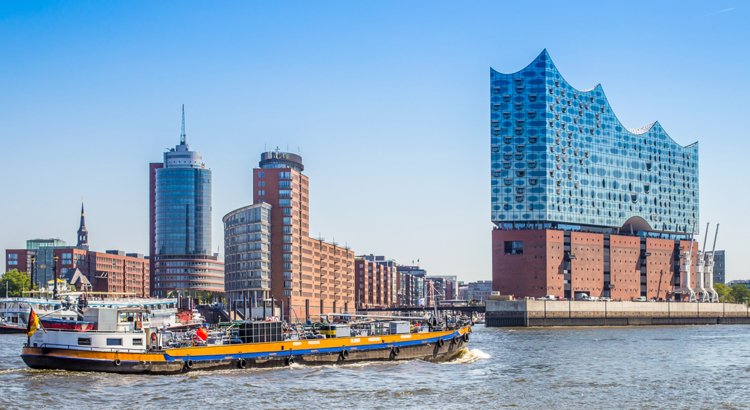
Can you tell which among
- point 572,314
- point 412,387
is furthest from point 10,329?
point 572,314

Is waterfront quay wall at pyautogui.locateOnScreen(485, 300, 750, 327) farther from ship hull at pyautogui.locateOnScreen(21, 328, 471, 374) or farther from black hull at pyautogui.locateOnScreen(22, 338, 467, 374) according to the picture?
ship hull at pyautogui.locateOnScreen(21, 328, 471, 374)

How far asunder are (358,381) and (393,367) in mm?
8960

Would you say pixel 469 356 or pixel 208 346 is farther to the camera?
pixel 469 356

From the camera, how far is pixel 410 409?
165 ft

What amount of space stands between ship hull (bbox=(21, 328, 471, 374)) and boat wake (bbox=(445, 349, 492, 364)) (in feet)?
18.6

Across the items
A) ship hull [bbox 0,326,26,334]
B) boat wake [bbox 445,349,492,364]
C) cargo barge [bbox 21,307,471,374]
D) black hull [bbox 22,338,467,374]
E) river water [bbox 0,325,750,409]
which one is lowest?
ship hull [bbox 0,326,26,334]

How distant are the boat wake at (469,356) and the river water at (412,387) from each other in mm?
696

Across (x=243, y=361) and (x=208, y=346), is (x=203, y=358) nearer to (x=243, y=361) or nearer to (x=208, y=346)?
(x=208, y=346)

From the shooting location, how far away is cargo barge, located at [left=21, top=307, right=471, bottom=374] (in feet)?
200

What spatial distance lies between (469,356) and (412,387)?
26.1 m

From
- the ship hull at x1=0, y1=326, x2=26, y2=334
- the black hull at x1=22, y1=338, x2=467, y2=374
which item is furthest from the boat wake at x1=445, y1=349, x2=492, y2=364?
the ship hull at x1=0, y1=326, x2=26, y2=334

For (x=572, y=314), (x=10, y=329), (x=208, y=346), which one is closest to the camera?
(x=208, y=346)

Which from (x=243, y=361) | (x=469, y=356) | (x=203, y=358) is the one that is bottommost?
(x=469, y=356)

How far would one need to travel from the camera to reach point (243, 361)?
64.9 m
